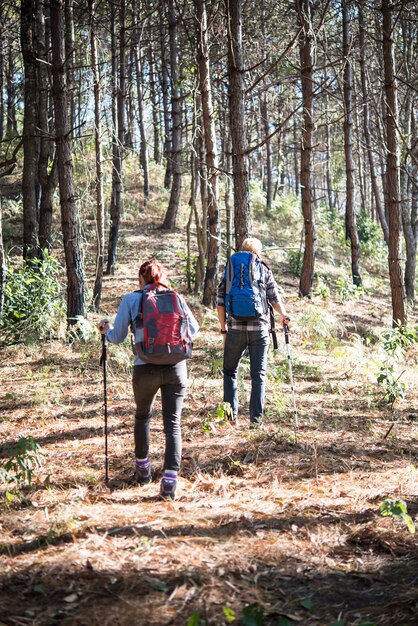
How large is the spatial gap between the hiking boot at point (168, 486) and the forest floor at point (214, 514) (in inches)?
2.8

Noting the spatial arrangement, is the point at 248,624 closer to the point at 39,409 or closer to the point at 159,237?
the point at 39,409

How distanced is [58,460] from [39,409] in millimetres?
1755

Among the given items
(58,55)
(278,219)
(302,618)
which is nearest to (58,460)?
(302,618)

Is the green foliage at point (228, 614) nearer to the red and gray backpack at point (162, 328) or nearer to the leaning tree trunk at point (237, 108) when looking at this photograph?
the red and gray backpack at point (162, 328)

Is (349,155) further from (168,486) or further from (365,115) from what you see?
(168,486)

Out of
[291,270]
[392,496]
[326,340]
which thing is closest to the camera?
[392,496]

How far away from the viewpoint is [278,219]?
1063 inches

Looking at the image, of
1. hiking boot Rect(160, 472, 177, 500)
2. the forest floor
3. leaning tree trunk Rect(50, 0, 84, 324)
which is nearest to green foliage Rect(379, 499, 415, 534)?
the forest floor

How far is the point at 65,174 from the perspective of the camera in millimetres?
10398

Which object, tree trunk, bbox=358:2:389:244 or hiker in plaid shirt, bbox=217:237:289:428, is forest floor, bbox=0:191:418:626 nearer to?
hiker in plaid shirt, bbox=217:237:289:428

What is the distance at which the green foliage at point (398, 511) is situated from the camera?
409cm

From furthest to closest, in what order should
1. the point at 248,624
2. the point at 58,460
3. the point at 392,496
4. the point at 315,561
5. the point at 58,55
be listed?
the point at 58,55 < the point at 58,460 < the point at 392,496 < the point at 315,561 < the point at 248,624

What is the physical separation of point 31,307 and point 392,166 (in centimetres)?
701

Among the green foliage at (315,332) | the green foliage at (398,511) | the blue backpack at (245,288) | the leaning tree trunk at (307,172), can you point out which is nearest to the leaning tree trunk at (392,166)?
the green foliage at (315,332)
